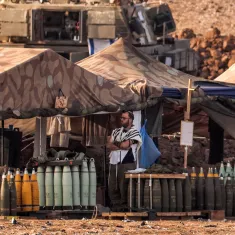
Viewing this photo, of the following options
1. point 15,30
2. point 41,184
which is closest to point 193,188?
point 41,184

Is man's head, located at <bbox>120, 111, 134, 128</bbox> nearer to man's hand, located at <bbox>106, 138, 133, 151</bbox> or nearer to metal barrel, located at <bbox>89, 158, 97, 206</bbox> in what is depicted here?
man's hand, located at <bbox>106, 138, 133, 151</bbox>

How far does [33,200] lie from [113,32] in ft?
50.1

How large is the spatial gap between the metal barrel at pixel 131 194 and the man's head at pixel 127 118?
1.73 m

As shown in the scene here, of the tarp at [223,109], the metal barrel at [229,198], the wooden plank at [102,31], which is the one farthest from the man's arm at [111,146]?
the wooden plank at [102,31]

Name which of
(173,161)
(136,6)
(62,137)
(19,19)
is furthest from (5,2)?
(62,137)

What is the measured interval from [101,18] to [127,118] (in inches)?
518

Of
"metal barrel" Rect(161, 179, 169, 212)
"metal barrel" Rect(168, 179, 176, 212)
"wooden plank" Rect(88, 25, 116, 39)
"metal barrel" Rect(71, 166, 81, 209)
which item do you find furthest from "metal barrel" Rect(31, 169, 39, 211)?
"wooden plank" Rect(88, 25, 116, 39)

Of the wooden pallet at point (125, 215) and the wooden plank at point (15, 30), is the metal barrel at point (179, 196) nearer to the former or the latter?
the wooden pallet at point (125, 215)

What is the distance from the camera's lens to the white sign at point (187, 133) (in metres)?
23.3

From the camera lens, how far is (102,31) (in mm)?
35844

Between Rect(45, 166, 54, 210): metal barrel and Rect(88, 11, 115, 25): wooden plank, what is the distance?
14.9 meters

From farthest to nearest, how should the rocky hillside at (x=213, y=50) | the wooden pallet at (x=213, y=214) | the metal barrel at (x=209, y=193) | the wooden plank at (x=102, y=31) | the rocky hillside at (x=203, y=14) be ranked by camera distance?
the rocky hillside at (x=203, y=14) < the rocky hillside at (x=213, y=50) < the wooden plank at (x=102, y=31) < the metal barrel at (x=209, y=193) < the wooden pallet at (x=213, y=214)

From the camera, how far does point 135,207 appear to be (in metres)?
21.5

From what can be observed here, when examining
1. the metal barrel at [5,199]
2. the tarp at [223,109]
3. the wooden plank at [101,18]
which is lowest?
the metal barrel at [5,199]
